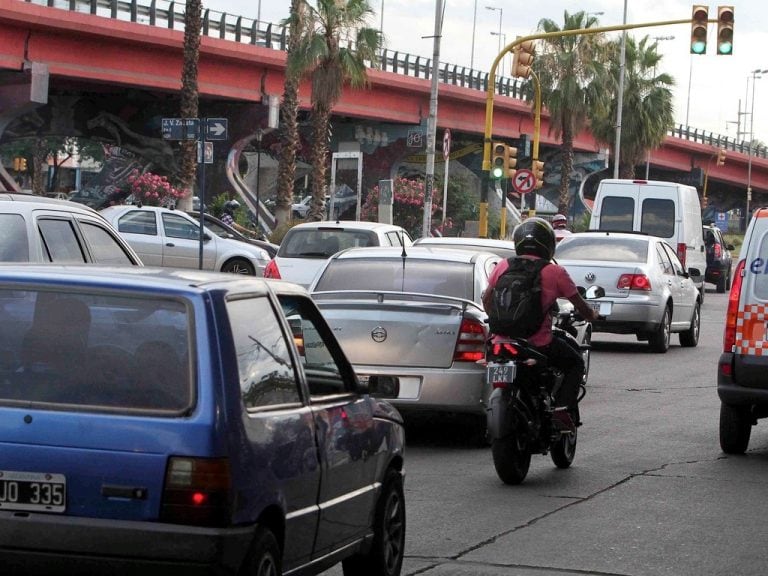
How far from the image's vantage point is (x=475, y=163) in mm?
80562

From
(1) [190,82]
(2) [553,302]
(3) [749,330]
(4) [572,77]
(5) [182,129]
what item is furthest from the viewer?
(4) [572,77]

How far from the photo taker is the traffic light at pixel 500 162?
121 ft

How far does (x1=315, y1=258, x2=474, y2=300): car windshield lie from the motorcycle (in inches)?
90.6

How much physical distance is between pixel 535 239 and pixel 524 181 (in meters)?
28.9

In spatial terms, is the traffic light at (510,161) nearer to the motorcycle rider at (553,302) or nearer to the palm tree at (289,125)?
the palm tree at (289,125)

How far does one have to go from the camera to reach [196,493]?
5.00 meters

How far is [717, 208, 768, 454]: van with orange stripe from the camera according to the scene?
37.6ft

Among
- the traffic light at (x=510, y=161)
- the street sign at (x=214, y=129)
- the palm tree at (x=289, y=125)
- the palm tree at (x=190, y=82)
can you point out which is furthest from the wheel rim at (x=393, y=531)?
the palm tree at (x=289, y=125)

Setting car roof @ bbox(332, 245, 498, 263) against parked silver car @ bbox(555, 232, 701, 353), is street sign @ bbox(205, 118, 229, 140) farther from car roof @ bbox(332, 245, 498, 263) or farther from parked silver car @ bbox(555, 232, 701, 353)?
car roof @ bbox(332, 245, 498, 263)

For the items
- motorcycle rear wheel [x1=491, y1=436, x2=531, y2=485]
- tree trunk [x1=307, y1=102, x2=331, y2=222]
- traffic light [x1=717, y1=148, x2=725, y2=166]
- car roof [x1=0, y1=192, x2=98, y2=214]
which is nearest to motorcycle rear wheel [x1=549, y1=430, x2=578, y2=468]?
motorcycle rear wheel [x1=491, y1=436, x2=531, y2=485]

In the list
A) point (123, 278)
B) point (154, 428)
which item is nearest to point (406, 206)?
point (123, 278)

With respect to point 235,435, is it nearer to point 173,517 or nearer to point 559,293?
point 173,517

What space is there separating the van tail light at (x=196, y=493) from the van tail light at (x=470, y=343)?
21.7 ft

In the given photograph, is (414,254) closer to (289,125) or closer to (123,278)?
(123,278)
